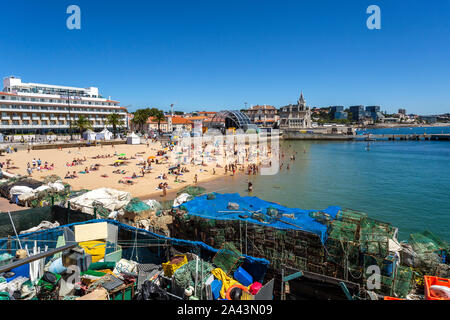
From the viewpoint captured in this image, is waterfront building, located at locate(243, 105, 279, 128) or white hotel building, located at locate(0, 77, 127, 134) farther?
waterfront building, located at locate(243, 105, 279, 128)

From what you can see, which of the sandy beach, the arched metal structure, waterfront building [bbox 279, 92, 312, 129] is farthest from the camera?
waterfront building [bbox 279, 92, 312, 129]

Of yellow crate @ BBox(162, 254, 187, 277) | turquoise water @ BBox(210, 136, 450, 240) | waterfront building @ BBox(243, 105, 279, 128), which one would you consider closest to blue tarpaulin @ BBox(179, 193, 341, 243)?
yellow crate @ BBox(162, 254, 187, 277)

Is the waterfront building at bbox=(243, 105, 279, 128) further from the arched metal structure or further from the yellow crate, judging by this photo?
the yellow crate

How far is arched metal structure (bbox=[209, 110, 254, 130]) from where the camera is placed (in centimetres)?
8225

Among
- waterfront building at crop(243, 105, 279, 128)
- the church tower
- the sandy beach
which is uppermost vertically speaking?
the church tower

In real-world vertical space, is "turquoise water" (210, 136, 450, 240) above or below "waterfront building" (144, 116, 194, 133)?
below

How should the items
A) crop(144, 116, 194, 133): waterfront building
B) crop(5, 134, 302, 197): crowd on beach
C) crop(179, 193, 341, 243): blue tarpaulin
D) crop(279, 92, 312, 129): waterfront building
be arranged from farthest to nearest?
crop(279, 92, 312, 129): waterfront building, crop(144, 116, 194, 133): waterfront building, crop(5, 134, 302, 197): crowd on beach, crop(179, 193, 341, 243): blue tarpaulin

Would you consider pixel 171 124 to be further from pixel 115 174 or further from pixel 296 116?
pixel 115 174

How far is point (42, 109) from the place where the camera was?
55.4 metres

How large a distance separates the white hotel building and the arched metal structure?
30.6m

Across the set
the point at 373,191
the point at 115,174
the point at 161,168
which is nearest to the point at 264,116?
the point at 161,168
